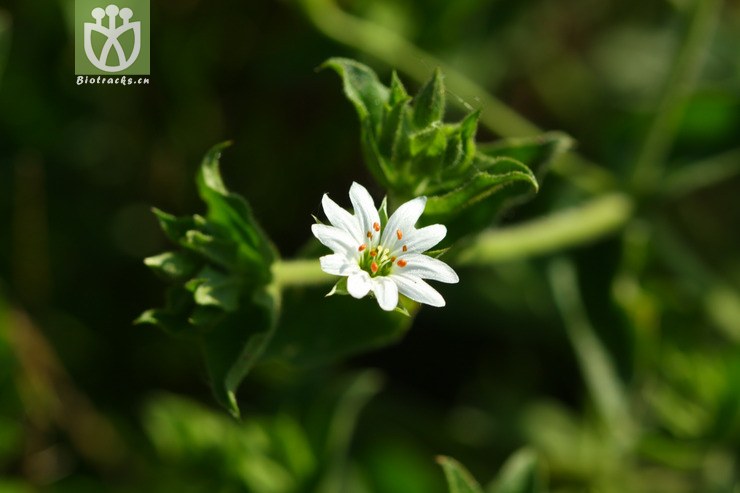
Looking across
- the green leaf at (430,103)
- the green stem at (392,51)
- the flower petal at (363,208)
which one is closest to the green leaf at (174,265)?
the flower petal at (363,208)

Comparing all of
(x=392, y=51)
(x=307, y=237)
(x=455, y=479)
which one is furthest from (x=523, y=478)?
(x=307, y=237)

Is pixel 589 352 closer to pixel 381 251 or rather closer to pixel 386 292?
pixel 381 251

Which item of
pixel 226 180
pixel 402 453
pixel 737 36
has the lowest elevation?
pixel 402 453

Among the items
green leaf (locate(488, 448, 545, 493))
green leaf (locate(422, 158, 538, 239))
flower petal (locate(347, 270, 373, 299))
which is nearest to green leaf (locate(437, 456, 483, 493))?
green leaf (locate(488, 448, 545, 493))

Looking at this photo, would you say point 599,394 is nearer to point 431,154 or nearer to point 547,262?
point 547,262

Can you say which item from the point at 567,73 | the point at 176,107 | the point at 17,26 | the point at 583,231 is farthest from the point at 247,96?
the point at 583,231

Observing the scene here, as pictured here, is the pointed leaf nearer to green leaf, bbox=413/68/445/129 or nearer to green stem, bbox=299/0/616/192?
green leaf, bbox=413/68/445/129
